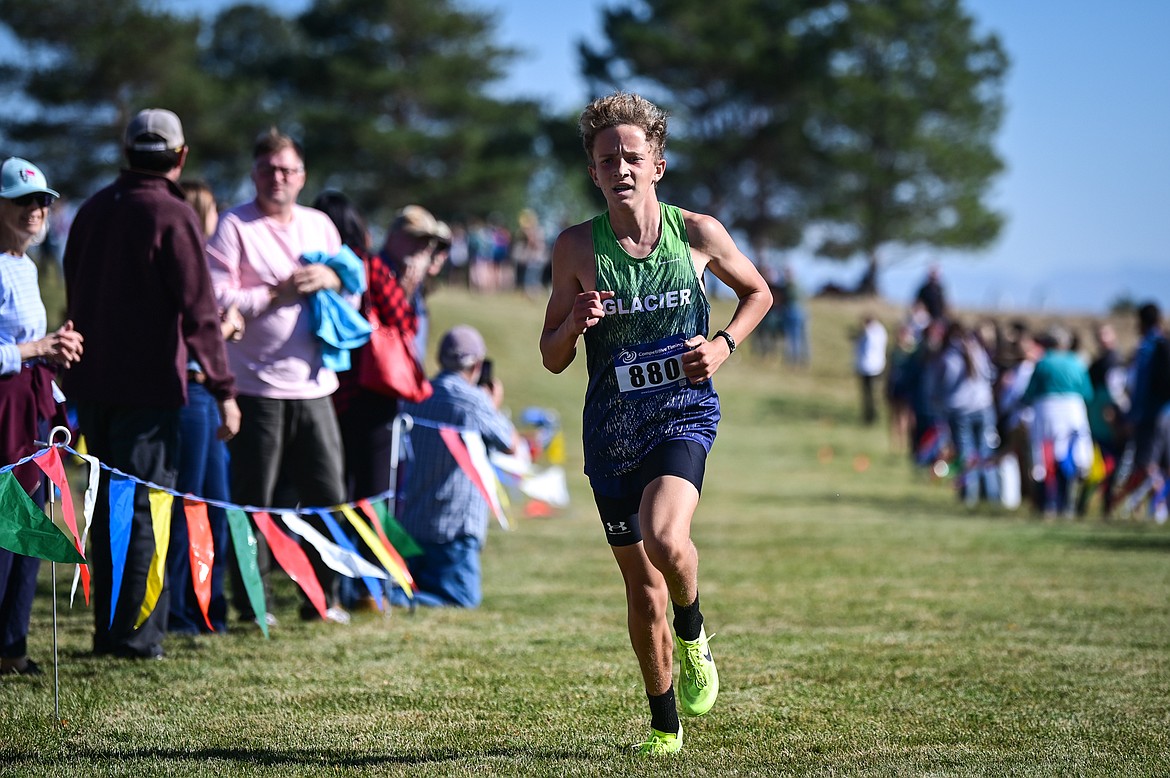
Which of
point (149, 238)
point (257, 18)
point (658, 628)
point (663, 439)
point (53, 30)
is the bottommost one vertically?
point (658, 628)

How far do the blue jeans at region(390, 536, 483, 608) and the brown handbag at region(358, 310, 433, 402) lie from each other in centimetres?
94

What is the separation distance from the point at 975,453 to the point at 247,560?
1240 centimetres

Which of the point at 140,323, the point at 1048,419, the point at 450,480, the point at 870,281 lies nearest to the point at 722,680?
the point at 450,480

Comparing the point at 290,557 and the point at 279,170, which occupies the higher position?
the point at 279,170

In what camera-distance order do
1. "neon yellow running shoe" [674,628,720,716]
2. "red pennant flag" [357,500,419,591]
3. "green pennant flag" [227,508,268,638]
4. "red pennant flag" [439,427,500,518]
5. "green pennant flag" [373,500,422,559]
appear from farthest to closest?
"red pennant flag" [439,427,500,518], "green pennant flag" [373,500,422,559], "red pennant flag" [357,500,419,591], "green pennant flag" [227,508,268,638], "neon yellow running shoe" [674,628,720,716]

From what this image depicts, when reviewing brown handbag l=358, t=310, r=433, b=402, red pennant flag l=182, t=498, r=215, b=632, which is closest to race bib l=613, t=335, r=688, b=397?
red pennant flag l=182, t=498, r=215, b=632

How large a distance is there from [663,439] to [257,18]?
270 feet

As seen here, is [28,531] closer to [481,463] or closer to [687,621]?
[687,621]

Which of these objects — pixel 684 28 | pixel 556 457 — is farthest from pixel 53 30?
pixel 556 457

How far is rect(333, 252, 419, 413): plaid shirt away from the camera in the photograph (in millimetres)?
7734

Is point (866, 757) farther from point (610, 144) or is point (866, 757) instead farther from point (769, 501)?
point (769, 501)

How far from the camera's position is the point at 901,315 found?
45469 mm

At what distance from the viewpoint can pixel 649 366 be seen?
4645 mm

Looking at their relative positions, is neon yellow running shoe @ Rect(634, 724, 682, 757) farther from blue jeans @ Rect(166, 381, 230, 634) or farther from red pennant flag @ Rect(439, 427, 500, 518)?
red pennant flag @ Rect(439, 427, 500, 518)
